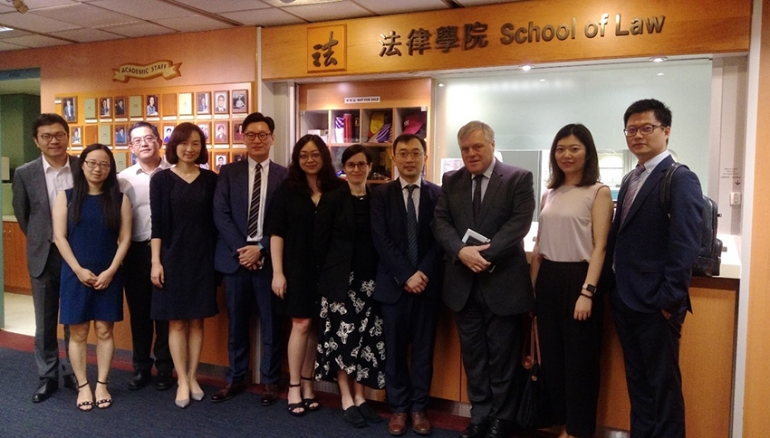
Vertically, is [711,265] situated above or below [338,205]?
below

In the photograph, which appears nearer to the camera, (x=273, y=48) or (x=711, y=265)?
(x=711, y=265)

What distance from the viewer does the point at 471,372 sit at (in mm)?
2957

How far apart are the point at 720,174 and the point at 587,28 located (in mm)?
1105

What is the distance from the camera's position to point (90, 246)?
11.0ft

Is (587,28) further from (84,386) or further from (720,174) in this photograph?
(84,386)

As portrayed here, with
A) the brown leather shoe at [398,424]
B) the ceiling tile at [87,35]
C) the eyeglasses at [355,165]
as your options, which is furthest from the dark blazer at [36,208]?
the brown leather shoe at [398,424]

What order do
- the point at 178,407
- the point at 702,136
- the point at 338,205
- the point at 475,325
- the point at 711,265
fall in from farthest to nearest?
1. the point at 702,136
2. the point at 178,407
3. the point at 338,205
4. the point at 475,325
5. the point at 711,265

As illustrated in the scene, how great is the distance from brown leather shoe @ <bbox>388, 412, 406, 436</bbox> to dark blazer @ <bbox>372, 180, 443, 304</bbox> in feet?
2.07

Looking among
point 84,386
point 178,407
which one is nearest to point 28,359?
point 84,386

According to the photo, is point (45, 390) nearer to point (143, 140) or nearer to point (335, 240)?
point (143, 140)

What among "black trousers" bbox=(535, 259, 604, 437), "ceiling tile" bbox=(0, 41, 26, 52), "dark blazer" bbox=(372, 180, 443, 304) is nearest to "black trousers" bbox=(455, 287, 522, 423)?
"black trousers" bbox=(535, 259, 604, 437)

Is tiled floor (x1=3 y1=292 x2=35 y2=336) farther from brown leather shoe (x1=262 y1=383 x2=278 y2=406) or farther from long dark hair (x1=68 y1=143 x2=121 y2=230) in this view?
brown leather shoe (x1=262 y1=383 x2=278 y2=406)

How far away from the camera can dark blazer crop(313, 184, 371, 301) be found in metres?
3.09

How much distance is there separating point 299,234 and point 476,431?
1399 millimetres
